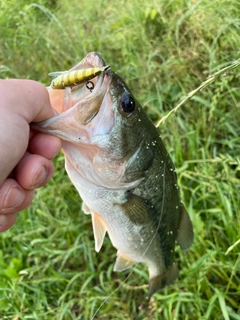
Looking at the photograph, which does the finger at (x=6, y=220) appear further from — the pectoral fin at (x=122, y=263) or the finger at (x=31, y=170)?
the pectoral fin at (x=122, y=263)

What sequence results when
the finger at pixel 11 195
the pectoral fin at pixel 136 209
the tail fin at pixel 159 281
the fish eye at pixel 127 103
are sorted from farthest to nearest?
the tail fin at pixel 159 281
the pectoral fin at pixel 136 209
the fish eye at pixel 127 103
the finger at pixel 11 195

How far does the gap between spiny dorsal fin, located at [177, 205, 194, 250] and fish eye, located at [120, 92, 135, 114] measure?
70 cm

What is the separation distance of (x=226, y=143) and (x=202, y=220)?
58cm

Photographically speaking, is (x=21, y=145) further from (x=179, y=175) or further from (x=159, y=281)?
(x=179, y=175)

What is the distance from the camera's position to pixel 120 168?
1499 mm

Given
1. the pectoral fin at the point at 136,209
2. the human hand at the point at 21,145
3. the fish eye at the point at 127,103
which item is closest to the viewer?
the human hand at the point at 21,145

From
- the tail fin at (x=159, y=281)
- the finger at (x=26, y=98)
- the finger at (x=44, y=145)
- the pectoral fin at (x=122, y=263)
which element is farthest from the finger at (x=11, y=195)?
the tail fin at (x=159, y=281)

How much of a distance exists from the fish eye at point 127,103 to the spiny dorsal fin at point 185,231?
70 cm

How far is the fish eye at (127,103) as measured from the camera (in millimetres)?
1387

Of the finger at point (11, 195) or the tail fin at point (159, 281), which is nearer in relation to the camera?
the finger at point (11, 195)

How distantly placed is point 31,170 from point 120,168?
0.38m

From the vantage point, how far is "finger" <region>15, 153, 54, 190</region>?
4.19 ft

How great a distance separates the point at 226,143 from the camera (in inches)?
105

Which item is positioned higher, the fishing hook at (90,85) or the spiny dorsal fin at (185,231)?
the fishing hook at (90,85)
